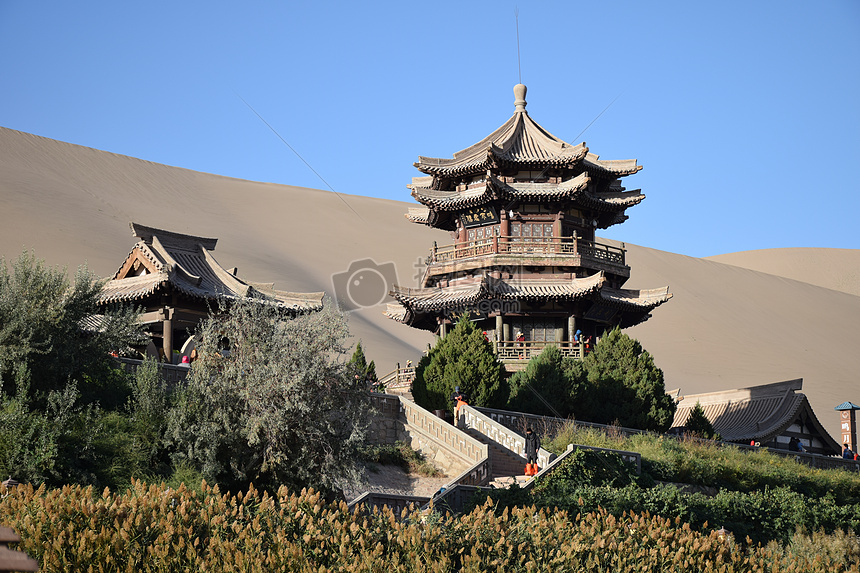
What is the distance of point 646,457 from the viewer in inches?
974

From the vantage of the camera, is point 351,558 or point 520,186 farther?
point 520,186

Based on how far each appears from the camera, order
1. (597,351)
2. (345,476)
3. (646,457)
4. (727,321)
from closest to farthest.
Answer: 1. (345,476)
2. (646,457)
3. (597,351)
4. (727,321)

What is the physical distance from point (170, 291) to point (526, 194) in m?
15.4

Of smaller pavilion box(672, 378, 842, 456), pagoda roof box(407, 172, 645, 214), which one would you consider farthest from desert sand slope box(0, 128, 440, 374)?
pagoda roof box(407, 172, 645, 214)

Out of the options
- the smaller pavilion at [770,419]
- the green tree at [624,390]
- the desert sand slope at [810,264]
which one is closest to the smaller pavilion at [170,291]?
the green tree at [624,390]

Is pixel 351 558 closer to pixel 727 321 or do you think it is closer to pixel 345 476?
pixel 345 476

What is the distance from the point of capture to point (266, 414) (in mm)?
19266

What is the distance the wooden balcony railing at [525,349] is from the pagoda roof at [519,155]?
7.41m

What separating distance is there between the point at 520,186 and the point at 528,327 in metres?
5.65

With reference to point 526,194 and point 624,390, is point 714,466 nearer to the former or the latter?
point 624,390

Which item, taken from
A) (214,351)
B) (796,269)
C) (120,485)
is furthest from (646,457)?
(796,269)

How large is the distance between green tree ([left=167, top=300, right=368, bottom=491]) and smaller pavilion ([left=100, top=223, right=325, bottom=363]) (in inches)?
298

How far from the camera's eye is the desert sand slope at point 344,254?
8512 cm

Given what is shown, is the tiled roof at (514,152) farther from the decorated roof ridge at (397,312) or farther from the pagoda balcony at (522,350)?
the pagoda balcony at (522,350)
